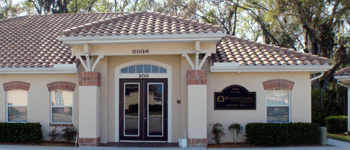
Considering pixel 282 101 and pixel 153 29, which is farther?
pixel 282 101

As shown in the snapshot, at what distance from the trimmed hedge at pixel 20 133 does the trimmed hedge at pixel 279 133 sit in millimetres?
7757

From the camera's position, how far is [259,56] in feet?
35.7

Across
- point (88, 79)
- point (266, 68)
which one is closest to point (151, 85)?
point (88, 79)

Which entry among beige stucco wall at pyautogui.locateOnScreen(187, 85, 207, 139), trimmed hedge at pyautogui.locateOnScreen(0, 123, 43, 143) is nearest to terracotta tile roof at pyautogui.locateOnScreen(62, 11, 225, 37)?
beige stucco wall at pyautogui.locateOnScreen(187, 85, 207, 139)

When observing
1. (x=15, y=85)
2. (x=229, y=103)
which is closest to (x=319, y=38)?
(x=229, y=103)

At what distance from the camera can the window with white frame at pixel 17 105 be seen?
11.3 metres

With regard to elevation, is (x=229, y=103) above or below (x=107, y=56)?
below

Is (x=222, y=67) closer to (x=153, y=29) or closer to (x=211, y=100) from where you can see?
(x=211, y=100)

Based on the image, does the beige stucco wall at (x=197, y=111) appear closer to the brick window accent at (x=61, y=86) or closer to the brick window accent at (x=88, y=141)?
the brick window accent at (x=88, y=141)

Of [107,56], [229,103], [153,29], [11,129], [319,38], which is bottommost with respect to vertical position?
[11,129]

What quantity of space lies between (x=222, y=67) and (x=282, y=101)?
2.77m

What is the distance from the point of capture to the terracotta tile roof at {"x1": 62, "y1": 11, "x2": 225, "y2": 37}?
9.40m

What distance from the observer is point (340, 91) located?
23.4m

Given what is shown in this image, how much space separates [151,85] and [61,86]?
3.51 meters
